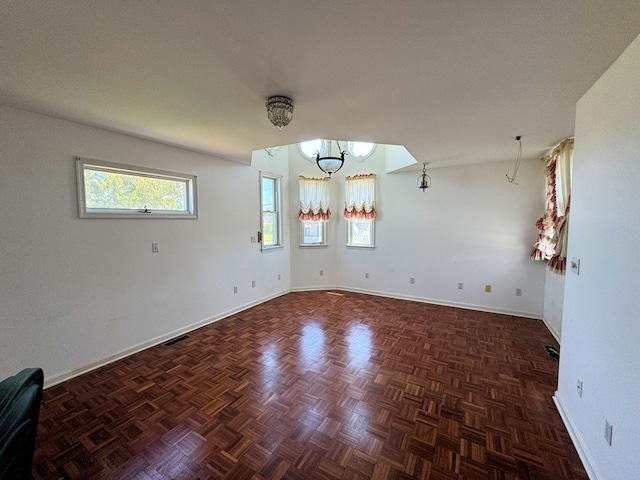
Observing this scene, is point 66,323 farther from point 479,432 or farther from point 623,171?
point 623,171

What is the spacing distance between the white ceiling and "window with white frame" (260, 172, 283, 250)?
7.89 feet

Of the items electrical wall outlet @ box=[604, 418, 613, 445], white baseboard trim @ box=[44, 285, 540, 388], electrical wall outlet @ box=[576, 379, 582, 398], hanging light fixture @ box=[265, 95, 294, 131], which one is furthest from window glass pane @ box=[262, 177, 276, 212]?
electrical wall outlet @ box=[604, 418, 613, 445]

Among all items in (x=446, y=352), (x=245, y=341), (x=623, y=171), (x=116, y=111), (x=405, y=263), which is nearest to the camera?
(x=623, y=171)

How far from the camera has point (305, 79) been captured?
64.2 inches

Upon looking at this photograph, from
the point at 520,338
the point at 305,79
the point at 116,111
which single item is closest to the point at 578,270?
the point at 520,338

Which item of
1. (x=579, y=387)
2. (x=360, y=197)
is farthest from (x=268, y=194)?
(x=579, y=387)

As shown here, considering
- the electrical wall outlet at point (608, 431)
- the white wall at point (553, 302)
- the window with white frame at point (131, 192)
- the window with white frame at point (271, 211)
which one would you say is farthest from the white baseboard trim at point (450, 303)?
the window with white frame at point (131, 192)

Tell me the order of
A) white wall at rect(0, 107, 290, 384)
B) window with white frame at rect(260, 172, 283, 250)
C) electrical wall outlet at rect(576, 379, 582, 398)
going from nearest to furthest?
electrical wall outlet at rect(576, 379, 582, 398) → white wall at rect(0, 107, 290, 384) → window with white frame at rect(260, 172, 283, 250)

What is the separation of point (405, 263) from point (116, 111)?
449 centimetres

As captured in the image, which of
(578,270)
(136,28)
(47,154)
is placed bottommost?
(578,270)

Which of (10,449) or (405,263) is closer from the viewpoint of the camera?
(10,449)

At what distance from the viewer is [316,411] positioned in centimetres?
199

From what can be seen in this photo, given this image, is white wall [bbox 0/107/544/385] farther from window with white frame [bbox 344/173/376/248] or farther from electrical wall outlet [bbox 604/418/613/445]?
electrical wall outlet [bbox 604/418/613/445]

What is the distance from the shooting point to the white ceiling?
1.09 metres
